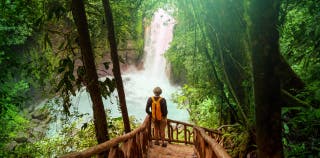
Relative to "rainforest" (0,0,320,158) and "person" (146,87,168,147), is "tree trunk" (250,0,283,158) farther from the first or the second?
"person" (146,87,168,147)

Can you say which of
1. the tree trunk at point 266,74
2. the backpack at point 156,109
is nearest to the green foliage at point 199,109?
the backpack at point 156,109

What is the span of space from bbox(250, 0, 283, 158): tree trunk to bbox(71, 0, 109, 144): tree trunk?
280cm

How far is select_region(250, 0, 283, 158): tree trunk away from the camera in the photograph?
2.69 metres

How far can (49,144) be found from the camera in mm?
11750

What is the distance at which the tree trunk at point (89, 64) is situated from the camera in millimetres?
4938

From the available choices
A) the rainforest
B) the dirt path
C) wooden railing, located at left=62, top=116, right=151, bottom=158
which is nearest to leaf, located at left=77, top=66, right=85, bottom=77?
the rainforest

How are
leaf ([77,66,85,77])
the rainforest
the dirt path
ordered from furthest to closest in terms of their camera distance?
1. the dirt path
2. leaf ([77,66,85,77])
3. the rainforest

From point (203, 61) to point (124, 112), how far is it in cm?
268

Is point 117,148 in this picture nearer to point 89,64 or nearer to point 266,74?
point 89,64

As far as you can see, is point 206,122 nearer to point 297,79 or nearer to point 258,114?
point 297,79

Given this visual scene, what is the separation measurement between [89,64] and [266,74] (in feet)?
9.82

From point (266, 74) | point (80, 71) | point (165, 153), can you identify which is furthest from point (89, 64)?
point (165, 153)

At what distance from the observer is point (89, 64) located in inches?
199

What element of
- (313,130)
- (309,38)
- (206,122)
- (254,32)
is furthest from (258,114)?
(206,122)
